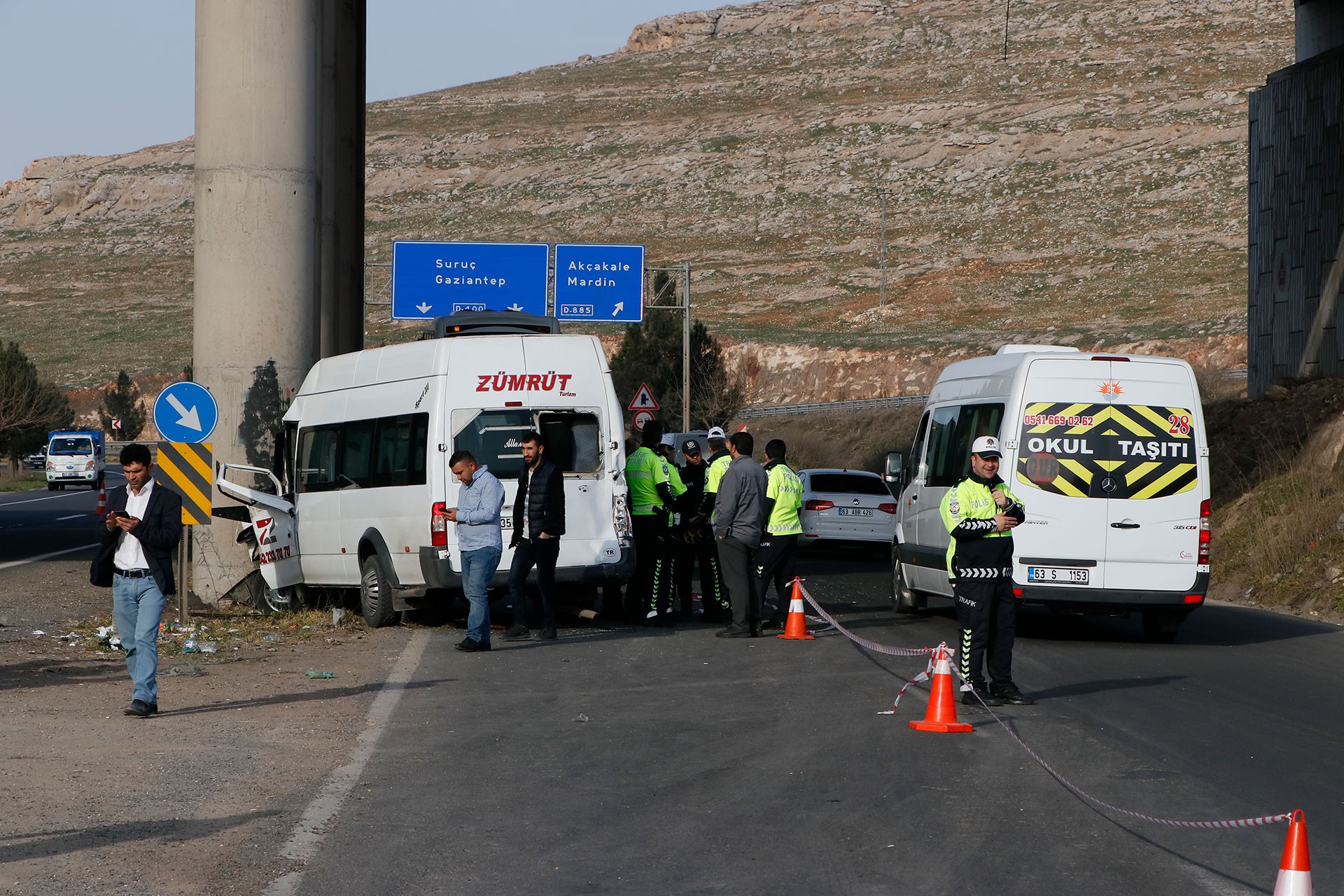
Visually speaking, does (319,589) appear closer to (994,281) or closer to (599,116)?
(994,281)

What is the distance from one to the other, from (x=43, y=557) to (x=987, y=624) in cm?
1858

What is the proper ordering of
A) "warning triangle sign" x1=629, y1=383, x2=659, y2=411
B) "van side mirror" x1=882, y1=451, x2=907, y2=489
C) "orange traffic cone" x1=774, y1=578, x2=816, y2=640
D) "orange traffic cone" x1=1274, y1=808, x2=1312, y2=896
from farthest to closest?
1. "warning triangle sign" x1=629, y1=383, x2=659, y2=411
2. "van side mirror" x1=882, y1=451, x2=907, y2=489
3. "orange traffic cone" x1=774, y1=578, x2=816, y2=640
4. "orange traffic cone" x1=1274, y1=808, x2=1312, y2=896

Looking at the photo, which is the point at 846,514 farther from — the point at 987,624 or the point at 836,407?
the point at 836,407

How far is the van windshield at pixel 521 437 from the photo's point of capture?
15.7 m

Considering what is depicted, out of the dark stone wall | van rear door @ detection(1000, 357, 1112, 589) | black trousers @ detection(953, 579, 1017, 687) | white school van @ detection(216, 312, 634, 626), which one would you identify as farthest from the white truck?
black trousers @ detection(953, 579, 1017, 687)

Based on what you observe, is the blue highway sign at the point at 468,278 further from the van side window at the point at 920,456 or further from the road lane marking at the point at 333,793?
the road lane marking at the point at 333,793

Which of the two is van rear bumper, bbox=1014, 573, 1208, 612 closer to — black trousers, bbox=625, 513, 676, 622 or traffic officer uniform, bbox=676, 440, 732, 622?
traffic officer uniform, bbox=676, 440, 732, 622

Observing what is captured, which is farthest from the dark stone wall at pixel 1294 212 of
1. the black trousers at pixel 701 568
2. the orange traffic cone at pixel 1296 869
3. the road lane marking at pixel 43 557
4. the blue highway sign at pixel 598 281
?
the orange traffic cone at pixel 1296 869

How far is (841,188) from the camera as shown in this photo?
12662cm

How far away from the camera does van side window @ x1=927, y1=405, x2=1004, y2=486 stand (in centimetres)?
1523

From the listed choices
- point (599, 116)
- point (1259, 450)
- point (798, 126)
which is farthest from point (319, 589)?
point (599, 116)

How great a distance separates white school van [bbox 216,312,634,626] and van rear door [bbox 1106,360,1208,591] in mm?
4669

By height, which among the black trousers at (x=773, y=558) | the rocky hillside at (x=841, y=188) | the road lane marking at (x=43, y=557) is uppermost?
the rocky hillside at (x=841, y=188)

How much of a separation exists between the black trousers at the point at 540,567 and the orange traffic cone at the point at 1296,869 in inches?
403
